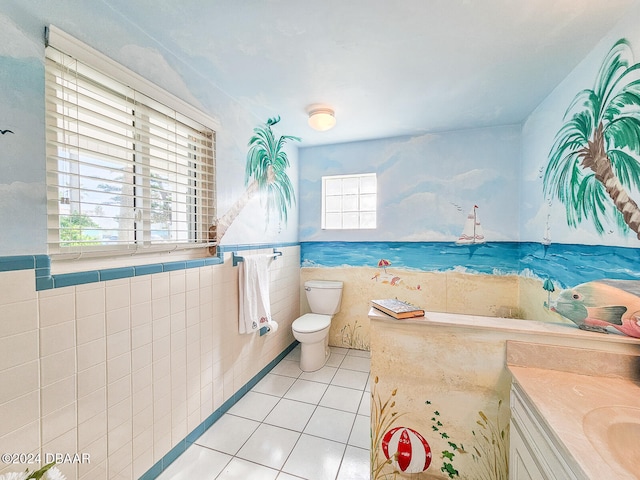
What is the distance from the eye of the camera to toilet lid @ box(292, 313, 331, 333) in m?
2.38

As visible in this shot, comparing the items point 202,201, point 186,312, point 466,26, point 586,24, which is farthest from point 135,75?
point 586,24

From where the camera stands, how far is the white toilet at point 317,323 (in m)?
2.41

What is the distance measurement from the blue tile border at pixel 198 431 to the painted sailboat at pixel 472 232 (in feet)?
7.48

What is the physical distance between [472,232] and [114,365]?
2932 millimetres

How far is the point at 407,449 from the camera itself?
1.28m

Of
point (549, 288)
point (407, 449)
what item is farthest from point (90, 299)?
point (549, 288)

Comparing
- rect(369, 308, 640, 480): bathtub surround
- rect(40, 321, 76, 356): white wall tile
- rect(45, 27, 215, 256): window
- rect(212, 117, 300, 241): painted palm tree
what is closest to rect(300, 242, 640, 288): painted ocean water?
rect(369, 308, 640, 480): bathtub surround

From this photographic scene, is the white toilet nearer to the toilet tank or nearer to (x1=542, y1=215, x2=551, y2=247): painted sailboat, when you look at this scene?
the toilet tank

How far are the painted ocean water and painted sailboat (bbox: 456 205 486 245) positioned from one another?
6 cm

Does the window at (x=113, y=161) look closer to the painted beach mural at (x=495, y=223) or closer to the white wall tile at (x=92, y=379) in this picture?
the white wall tile at (x=92, y=379)

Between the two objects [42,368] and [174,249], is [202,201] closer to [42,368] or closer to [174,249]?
[174,249]

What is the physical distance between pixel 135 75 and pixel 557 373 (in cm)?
232

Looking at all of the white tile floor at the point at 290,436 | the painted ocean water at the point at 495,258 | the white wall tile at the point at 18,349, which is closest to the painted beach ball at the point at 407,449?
the white tile floor at the point at 290,436

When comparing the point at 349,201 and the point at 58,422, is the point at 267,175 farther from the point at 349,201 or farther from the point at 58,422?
the point at 58,422
